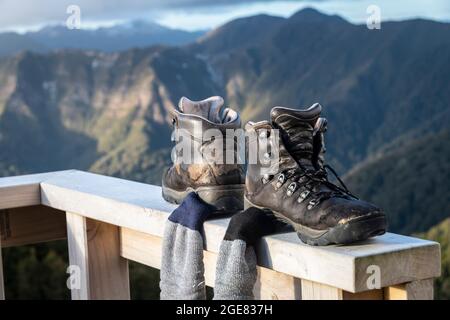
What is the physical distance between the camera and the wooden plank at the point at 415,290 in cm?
119

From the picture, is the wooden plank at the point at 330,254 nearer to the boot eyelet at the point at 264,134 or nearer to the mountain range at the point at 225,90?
the boot eyelet at the point at 264,134

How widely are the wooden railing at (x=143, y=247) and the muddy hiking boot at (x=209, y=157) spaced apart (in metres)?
0.06

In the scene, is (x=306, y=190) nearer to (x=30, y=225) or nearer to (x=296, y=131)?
(x=296, y=131)

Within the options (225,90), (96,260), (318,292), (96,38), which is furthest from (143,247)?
(96,38)

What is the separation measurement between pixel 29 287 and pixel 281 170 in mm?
14877

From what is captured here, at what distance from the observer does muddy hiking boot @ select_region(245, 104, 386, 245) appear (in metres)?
Result: 1.23

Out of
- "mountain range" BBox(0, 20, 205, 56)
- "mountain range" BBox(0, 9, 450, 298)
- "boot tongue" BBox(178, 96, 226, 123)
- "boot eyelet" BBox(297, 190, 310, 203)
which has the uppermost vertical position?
"mountain range" BBox(0, 20, 205, 56)

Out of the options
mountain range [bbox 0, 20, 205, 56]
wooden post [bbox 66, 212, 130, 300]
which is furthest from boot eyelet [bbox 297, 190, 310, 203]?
mountain range [bbox 0, 20, 205, 56]

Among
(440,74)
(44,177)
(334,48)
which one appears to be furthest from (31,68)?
(44,177)

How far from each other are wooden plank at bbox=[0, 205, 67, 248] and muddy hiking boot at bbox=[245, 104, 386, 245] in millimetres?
906

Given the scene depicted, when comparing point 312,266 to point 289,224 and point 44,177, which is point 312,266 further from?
point 44,177

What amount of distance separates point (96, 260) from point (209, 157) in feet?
1.83

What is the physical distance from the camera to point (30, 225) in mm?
2137

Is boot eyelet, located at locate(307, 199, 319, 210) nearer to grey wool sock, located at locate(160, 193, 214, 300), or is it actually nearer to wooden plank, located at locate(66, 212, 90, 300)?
grey wool sock, located at locate(160, 193, 214, 300)
